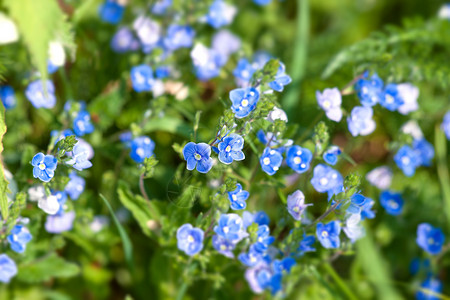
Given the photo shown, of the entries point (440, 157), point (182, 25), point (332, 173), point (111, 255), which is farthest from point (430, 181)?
point (111, 255)

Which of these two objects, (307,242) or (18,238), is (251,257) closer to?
(307,242)

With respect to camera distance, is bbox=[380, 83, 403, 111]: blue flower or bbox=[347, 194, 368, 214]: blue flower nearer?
bbox=[347, 194, 368, 214]: blue flower

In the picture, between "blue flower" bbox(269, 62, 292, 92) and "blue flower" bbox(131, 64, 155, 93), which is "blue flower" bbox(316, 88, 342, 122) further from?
"blue flower" bbox(131, 64, 155, 93)

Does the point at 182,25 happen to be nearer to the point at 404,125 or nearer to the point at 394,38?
the point at 394,38

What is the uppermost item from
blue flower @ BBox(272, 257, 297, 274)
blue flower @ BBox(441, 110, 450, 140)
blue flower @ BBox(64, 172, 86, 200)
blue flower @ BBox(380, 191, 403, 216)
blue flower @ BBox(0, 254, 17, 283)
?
blue flower @ BBox(441, 110, 450, 140)

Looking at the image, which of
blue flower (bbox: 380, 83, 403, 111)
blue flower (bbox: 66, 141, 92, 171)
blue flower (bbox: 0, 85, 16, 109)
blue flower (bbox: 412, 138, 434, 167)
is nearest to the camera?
blue flower (bbox: 66, 141, 92, 171)

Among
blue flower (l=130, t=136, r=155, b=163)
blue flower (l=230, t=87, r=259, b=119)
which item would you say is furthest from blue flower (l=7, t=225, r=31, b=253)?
blue flower (l=230, t=87, r=259, b=119)

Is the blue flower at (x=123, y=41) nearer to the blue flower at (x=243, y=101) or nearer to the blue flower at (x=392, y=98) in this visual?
the blue flower at (x=243, y=101)

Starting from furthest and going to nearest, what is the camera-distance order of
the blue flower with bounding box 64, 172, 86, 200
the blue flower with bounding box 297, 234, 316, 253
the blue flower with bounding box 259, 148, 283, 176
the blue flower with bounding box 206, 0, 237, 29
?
the blue flower with bounding box 206, 0, 237, 29 < the blue flower with bounding box 64, 172, 86, 200 < the blue flower with bounding box 297, 234, 316, 253 < the blue flower with bounding box 259, 148, 283, 176
